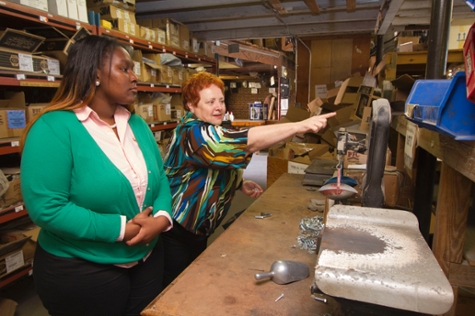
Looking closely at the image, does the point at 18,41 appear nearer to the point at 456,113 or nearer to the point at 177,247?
the point at 177,247

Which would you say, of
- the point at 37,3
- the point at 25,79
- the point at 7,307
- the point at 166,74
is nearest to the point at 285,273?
the point at 7,307

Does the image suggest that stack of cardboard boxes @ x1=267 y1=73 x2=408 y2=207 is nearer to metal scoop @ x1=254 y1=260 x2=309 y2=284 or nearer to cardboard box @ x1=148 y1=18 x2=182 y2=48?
cardboard box @ x1=148 y1=18 x2=182 y2=48

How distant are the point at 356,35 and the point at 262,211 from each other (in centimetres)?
515

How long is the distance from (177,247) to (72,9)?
2.34 meters

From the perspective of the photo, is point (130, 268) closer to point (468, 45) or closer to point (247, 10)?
point (468, 45)

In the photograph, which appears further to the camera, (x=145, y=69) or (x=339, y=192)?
(x=145, y=69)

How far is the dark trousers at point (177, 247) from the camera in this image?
65.8 inches

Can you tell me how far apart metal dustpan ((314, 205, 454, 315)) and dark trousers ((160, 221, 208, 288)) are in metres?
0.99

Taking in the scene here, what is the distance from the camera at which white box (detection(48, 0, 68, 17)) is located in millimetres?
2658

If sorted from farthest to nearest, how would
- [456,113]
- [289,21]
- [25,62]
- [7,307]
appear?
[289,21] → [25,62] → [7,307] → [456,113]

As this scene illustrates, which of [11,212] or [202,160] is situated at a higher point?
[202,160]

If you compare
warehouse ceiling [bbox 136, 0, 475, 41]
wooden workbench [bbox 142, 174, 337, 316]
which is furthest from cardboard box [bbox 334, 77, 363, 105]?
wooden workbench [bbox 142, 174, 337, 316]

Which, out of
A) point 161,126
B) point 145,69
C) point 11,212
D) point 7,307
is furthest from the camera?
point 161,126

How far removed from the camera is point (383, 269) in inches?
25.2
